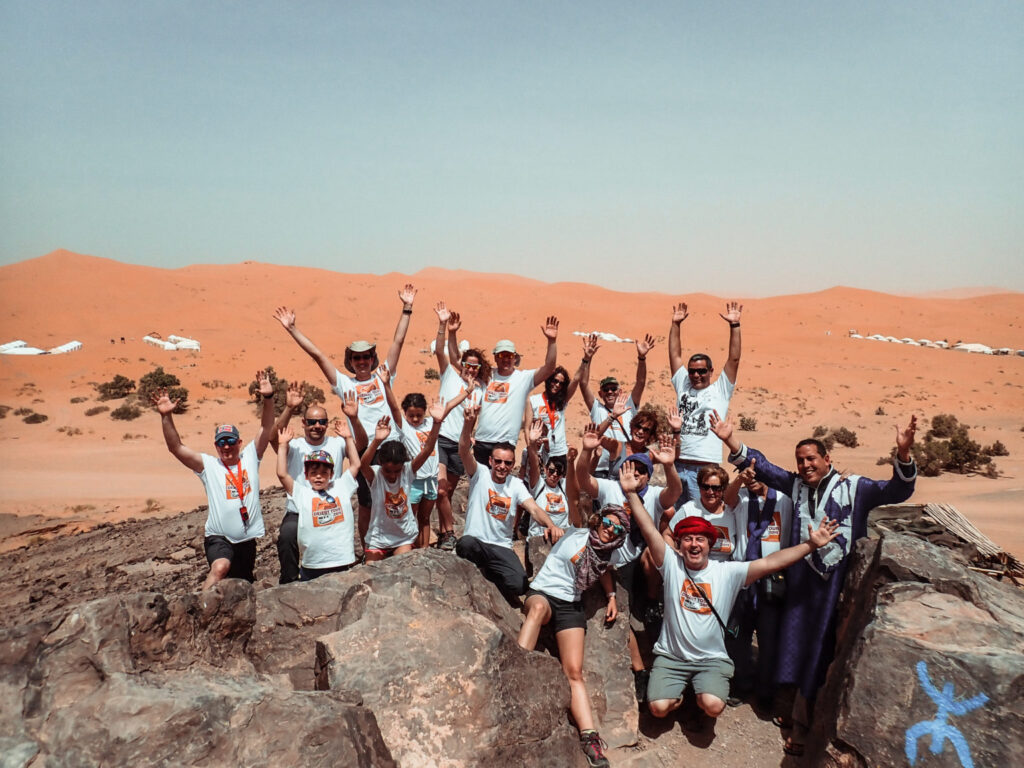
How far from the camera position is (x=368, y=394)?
6684 millimetres

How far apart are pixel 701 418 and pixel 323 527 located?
3.47 metres

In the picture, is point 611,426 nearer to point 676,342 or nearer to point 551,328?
point 676,342

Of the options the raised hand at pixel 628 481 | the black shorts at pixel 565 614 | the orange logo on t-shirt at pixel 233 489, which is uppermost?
the raised hand at pixel 628 481

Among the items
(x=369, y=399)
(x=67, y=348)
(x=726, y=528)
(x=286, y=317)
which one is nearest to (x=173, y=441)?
(x=369, y=399)

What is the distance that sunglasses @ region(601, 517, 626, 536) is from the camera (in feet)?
16.5

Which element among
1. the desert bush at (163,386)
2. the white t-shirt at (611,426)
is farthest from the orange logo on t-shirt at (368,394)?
the desert bush at (163,386)

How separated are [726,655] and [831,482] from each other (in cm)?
146

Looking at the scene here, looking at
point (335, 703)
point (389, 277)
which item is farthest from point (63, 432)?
point (389, 277)

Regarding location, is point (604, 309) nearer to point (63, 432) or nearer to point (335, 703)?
point (63, 432)

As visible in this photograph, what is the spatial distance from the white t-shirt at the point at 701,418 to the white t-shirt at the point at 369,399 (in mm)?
2728

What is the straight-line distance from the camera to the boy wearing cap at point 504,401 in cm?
691

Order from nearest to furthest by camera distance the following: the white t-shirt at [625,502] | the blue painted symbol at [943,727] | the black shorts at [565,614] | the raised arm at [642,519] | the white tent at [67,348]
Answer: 1. the blue painted symbol at [943,727]
2. the raised arm at [642,519]
3. the black shorts at [565,614]
4. the white t-shirt at [625,502]
5. the white tent at [67,348]

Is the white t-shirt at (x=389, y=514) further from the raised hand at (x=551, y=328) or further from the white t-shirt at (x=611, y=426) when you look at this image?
the raised hand at (x=551, y=328)

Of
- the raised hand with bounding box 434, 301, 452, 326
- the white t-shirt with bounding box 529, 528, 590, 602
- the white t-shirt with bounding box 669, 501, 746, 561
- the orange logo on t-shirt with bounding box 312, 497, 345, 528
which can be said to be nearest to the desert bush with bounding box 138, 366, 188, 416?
the raised hand with bounding box 434, 301, 452, 326
